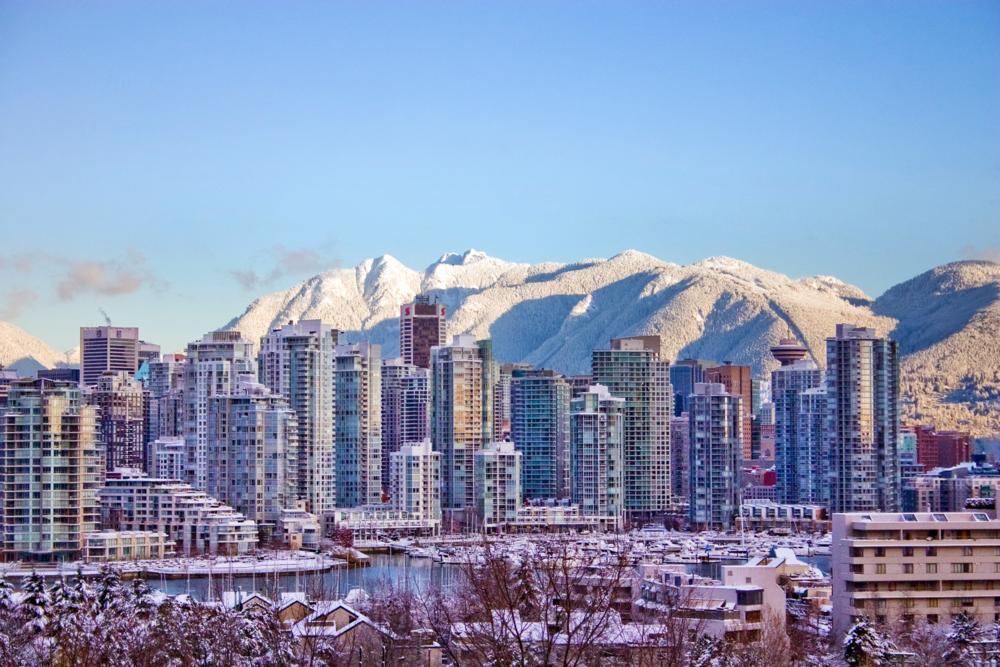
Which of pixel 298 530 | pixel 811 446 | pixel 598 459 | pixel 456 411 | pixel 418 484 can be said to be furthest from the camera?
pixel 811 446

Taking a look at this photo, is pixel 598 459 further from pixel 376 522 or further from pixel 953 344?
pixel 953 344

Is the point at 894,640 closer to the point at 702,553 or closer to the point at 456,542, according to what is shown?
the point at 702,553

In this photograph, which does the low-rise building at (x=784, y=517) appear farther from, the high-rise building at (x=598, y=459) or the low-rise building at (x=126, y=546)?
the low-rise building at (x=126, y=546)

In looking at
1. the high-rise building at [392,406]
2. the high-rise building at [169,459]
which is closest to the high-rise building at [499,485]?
the high-rise building at [392,406]

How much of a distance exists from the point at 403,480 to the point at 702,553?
1140 centimetres

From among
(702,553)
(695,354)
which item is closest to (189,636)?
(702,553)

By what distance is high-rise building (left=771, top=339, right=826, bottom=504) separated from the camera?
6681cm

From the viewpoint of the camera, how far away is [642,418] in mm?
64438

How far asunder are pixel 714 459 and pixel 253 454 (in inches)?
612

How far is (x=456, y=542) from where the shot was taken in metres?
51.9

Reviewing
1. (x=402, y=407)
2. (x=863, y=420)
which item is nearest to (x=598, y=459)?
(x=863, y=420)

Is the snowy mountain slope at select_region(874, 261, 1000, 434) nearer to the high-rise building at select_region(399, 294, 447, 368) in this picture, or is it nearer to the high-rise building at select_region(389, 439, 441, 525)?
the high-rise building at select_region(399, 294, 447, 368)

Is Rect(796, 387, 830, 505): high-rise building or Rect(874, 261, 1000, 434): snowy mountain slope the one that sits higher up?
Rect(874, 261, 1000, 434): snowy mountain slope

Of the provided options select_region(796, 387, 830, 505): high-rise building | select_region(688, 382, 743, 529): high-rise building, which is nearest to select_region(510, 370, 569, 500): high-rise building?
select_region(688, 382, 743, 529): high-rise building
